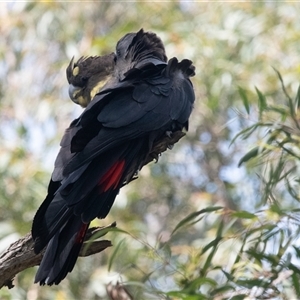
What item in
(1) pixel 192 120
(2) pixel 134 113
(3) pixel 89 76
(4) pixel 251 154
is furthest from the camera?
(1) pixel 192 120

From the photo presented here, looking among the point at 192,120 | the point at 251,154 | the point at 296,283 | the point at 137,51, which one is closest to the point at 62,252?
the point at 296,283

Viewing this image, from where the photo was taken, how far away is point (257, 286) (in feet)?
6.79

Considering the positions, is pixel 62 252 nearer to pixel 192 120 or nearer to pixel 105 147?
pixel 105 147

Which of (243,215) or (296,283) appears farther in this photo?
Answer: (243,215)

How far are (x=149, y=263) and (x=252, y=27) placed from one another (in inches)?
68.1

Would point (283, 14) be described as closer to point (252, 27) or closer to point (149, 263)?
point (252, 27)

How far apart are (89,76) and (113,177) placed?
0.91 meters

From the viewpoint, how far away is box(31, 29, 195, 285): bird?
2025 millimetres

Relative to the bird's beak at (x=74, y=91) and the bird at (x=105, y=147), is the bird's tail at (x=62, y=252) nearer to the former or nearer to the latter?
the bird at (x=105, y=147)

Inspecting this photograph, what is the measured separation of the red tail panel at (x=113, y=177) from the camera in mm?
2117

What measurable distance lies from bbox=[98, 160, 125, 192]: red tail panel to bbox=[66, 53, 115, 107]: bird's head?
0.74 m

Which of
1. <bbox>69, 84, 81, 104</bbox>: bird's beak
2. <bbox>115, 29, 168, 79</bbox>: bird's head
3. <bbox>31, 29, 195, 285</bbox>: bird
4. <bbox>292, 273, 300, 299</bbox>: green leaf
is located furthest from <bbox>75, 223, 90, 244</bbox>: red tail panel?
<bbox>69, 84, 81, 104</bbox>: bird's beak

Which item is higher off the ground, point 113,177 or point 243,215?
point 113,177

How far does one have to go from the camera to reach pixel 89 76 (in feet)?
9.72
